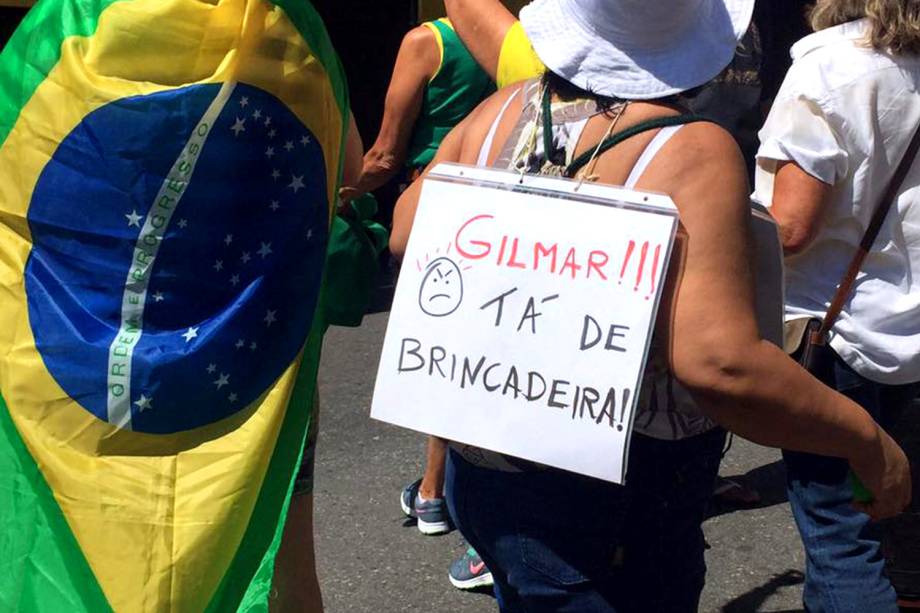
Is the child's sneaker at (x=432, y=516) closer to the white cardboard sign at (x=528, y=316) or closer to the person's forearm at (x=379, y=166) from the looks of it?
the person's forearm at (x=379, y=166)

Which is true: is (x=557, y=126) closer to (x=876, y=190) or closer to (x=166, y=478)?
(x=166, y=478)

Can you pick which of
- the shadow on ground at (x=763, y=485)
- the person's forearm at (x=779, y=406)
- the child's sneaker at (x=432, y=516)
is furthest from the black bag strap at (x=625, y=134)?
the shadow on ground at (x=763, y=485)

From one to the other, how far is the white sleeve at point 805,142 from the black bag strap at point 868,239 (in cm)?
11

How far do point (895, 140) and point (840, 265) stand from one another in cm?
26

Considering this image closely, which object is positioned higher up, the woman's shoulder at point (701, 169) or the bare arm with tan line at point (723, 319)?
the woman's shoulder at point (701, 169)

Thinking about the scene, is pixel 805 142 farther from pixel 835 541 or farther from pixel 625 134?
pixel 625 134

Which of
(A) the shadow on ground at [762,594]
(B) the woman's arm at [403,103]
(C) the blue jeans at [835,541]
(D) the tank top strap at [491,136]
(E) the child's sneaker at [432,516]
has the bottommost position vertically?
(E) the child's sneaker at [432,516]

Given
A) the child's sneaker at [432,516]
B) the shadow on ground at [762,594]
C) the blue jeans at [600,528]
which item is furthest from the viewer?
the child's sneaker at [432,516]

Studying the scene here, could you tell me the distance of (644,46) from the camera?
163 cm

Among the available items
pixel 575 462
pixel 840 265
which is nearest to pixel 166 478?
pixel 575 462

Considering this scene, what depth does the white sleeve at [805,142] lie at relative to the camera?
2355 mm

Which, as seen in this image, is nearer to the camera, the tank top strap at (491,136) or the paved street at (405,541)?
the tank top strap at (491,136)

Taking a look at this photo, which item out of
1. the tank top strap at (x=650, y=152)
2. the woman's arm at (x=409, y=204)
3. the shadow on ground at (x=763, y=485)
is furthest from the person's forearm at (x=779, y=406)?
the shadow on ground at (x=763, y=485)

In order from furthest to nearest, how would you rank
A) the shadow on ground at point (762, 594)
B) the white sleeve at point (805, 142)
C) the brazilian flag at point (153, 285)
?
the shadow on ground at point (762, 594) < the white sleeve at point (805, 142) < the brazilian flag at point (153, 285)
